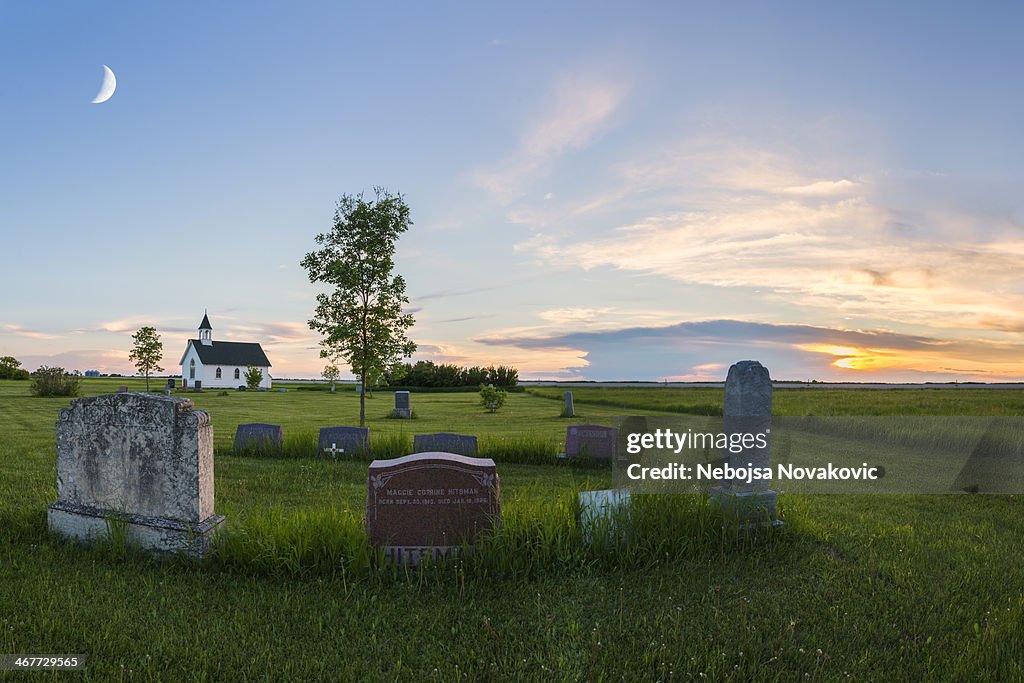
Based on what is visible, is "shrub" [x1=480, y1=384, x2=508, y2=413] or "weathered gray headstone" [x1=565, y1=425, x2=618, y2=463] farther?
"shrub" [x1=480, y1=384, x2=508, y2=413]

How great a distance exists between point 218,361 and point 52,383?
3885 cm

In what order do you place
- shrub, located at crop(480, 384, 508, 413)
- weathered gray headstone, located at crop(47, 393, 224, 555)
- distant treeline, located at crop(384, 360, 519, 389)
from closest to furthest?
weathered gray headstone, located at crop(47, 393, 224, 555) → shrub, located at crop(480, 384, 508, 413) → distant treeline, located at crop(384, 360, 519, 389)

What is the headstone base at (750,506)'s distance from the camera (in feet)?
25.1

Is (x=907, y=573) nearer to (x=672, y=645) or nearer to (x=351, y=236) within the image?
(x=672, y=645)

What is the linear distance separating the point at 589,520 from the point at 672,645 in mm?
2178

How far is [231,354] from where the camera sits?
81938mm

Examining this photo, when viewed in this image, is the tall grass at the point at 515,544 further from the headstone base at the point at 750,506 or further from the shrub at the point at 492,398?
the shrub at the point at 492,398

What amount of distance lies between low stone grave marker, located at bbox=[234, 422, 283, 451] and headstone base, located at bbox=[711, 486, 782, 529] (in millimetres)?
11597

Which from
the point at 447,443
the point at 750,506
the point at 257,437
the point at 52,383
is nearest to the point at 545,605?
the point at 750,506

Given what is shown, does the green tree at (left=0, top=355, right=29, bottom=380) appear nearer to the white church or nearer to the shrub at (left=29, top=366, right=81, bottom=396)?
the white church

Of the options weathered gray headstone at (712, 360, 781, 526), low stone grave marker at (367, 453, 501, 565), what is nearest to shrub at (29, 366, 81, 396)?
low stone grave marker at (367, 453, 501, 565)

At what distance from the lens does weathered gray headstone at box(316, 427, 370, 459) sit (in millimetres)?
15484

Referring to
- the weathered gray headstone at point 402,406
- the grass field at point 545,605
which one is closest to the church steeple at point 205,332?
the weathered gray headstone at point 402,406

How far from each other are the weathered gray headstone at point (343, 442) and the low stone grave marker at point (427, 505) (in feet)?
28.3
